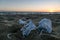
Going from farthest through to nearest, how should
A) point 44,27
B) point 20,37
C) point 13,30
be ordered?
point 13,30
point 44,27
point 20,37

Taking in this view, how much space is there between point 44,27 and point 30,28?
623mm

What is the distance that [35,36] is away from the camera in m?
6.88

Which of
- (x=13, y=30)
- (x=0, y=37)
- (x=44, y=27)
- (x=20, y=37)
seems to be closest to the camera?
(x=0, y=37)

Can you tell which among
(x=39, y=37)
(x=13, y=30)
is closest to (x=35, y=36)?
(x=39, y=37)

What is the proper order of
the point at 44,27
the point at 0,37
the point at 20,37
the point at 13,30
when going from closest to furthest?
the point at 0,37
the point at 20,37
the point at 44,27
the point at 13,30

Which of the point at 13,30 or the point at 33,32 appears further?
the point at 13,30

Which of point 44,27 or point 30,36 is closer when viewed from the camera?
point 30,36

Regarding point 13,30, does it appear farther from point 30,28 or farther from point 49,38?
point 49,38

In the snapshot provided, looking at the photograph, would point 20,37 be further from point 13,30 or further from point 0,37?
point 13,30

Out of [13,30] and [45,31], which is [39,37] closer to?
[45,31]

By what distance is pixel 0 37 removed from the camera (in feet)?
20.7

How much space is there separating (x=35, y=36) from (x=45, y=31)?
706 millimetres

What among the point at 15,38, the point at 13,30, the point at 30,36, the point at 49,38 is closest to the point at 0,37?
the point at 15,38

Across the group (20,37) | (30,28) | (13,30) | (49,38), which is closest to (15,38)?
(20,37)
